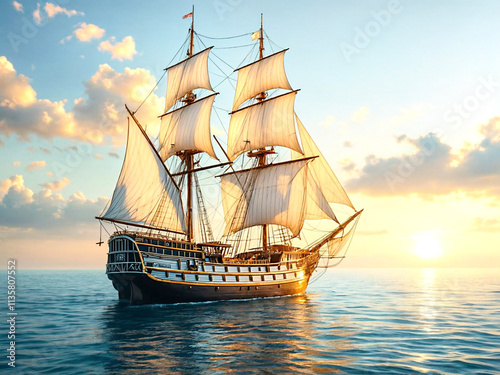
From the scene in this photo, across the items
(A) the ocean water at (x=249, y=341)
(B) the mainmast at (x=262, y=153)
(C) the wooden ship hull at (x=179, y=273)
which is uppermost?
(B) the mainmast at (x=262, y=153)

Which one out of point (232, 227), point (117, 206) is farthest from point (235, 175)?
point (117, 206)

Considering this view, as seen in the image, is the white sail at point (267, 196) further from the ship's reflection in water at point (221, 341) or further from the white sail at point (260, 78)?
the ship's reflection in water at point (221, 341)

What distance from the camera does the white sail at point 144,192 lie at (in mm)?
41625

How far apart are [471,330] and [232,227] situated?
1526 inches

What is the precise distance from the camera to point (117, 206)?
4109 centimetres

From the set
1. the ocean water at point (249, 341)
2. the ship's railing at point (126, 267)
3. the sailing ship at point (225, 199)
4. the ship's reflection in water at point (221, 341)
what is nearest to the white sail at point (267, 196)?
the sailing ship at point (225, 199)

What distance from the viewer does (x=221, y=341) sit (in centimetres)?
2155

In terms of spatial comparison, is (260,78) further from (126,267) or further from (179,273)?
(126,267)

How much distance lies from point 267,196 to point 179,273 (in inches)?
934

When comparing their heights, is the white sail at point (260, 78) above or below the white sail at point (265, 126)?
above

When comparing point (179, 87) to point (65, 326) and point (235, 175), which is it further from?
point (65, 326)

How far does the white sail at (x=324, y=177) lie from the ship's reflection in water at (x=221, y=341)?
79.3ft

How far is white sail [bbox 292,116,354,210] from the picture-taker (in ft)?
180

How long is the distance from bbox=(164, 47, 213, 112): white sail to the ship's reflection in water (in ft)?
114
